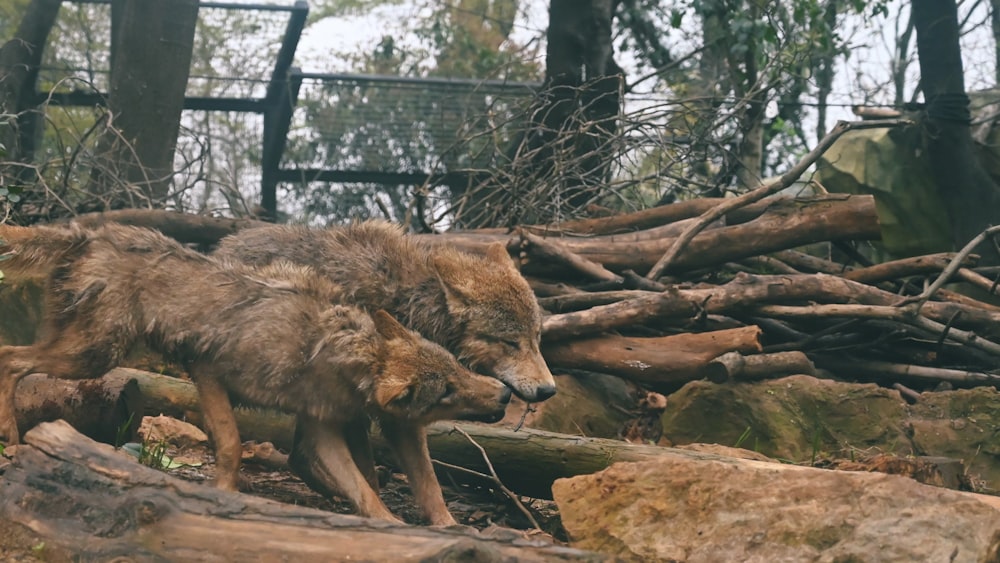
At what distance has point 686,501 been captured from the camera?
13.8ft

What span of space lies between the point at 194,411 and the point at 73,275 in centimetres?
145

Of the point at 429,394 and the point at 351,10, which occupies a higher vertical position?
the point at 351,10

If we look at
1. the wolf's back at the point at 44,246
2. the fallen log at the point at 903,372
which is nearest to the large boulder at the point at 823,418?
the fallen log at the point at 903,372

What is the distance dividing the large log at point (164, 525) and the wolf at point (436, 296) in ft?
4.91

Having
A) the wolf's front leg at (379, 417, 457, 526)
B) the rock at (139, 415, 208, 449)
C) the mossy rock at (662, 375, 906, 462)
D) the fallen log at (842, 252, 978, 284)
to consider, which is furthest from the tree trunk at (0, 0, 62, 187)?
the fallen log at (842, 252, 978, 284)

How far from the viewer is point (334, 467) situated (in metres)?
4.90

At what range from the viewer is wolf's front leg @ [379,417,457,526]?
509cm

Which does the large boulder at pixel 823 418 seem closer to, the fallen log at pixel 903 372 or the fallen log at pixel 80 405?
the fallen log at pixel 903 372

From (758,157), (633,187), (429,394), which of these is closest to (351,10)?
(758,157)

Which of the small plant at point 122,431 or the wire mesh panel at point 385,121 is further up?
the wire mesh panel at point 385,121

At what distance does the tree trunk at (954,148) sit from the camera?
953 cm

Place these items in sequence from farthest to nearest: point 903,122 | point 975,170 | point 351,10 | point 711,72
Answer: point 351,10 → point 711,72 → point 975,170 → point 903,122

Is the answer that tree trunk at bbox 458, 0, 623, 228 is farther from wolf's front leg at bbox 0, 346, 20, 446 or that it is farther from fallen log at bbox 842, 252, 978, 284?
wolf's front leg at bbox 0, 346, 20, 446

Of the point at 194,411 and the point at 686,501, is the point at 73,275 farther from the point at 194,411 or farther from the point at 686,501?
the point at 686,501
